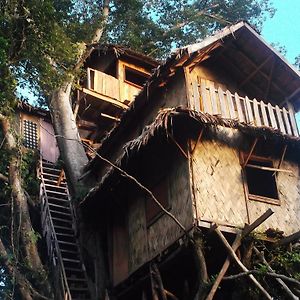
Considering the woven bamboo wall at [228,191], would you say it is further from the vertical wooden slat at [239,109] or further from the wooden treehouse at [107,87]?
the wooden treehouse at [107,87]

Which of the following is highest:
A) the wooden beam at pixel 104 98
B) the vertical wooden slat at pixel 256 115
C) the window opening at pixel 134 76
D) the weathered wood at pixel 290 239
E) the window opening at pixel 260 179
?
the window opening at pixel 134 76

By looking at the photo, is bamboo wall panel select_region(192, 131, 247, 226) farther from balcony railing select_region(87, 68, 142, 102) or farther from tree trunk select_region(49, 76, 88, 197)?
balcony railing select_region(87, 68, 142, 102)

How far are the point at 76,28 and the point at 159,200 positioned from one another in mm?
9621

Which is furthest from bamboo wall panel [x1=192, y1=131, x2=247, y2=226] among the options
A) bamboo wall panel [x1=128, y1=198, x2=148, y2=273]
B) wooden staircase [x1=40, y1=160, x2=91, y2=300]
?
wooden staircase [x1=40, y1=160, x2=91, y2=300]

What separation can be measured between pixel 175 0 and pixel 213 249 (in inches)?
723

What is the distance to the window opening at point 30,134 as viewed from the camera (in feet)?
70.0

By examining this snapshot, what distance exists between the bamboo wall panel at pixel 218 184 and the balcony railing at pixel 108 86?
6.66 m

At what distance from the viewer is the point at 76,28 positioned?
65.6 ft

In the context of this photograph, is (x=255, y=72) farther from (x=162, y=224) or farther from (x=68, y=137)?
(x=68, y=137)

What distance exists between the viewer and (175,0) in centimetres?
2723

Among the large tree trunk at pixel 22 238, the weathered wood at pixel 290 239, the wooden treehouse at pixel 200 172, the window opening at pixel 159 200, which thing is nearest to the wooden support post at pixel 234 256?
the wooden treehouse at pixel 200 172

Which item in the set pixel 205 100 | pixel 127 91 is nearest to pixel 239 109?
pixel 205 100

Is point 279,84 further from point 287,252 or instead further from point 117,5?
point 117,5

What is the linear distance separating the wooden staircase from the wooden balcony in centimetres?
503
